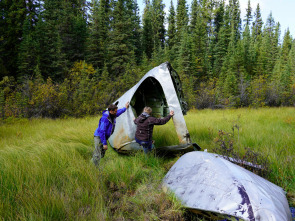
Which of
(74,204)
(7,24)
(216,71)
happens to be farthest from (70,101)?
(216,71)

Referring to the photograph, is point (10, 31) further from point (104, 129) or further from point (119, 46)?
point (104, 129)

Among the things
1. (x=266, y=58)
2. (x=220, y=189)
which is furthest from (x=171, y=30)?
(x=220, y=189)

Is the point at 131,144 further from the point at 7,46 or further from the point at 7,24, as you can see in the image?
the point at 7,24

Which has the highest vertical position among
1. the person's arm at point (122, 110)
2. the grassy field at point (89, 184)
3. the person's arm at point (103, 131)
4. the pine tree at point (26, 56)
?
the pine tree at point (26, 56)

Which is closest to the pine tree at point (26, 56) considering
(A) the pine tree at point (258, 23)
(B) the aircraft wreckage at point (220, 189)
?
(B) the aircraft wreckage at point (220, 189)

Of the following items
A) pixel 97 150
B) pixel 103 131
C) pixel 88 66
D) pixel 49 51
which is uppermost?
pixel 49 51

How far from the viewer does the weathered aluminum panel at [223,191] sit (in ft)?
6.89

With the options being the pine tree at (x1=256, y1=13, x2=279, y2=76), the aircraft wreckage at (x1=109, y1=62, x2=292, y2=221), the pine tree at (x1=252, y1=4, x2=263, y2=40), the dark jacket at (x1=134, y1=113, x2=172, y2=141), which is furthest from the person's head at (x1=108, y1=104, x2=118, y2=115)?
the pine tree at (x1=252, y1=4, x2=263, y2=40)

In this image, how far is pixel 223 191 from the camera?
7.78 ft

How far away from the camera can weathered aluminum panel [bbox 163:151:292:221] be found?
210cm

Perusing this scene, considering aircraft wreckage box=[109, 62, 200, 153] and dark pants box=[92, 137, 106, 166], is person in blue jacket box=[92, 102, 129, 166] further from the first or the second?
aircraft wreckage box=[109, 62, 200, 153]

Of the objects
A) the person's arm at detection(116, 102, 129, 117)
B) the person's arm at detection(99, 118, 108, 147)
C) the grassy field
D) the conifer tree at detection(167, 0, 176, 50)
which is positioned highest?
the conifer tree at detection(167, 0, 176, 50)

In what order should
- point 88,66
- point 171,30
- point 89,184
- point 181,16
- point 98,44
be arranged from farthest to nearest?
point 171,30, point 181,16, point 98,44, point 88,66, point 89,184

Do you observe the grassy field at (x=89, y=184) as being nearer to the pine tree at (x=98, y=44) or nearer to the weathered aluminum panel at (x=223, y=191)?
the weathered aluminum panel at (x=223, y=191)
